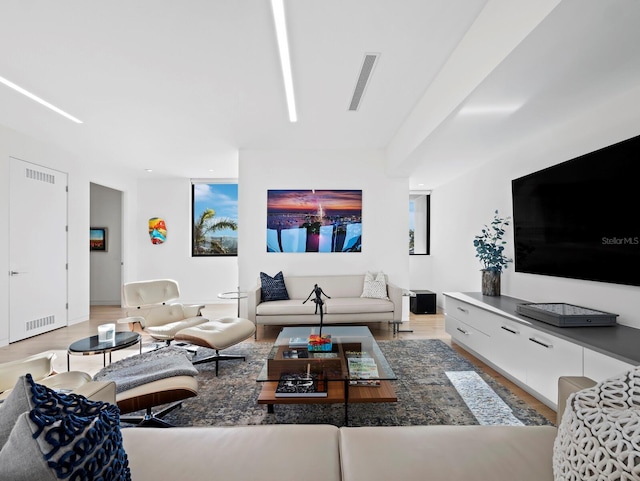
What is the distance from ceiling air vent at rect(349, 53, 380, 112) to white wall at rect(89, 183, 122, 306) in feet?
19.5

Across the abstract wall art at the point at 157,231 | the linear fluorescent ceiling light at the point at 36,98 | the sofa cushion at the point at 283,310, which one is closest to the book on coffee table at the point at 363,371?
the sofa cushion at the point at 283,310

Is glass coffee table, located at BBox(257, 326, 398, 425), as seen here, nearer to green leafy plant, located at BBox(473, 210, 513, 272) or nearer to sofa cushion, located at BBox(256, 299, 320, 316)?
sofa cushion, located at BBox(256, 299, 320, 316)

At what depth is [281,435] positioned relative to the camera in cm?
131

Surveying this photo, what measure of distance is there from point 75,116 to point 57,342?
2946 mm

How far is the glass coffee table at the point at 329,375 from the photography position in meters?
2.18

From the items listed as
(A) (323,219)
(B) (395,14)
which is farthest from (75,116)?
(B) (395,14)

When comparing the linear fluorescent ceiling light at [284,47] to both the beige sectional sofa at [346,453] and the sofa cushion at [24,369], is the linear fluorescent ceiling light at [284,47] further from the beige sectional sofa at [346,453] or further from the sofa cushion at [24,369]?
the sofa cushion at [24,369]

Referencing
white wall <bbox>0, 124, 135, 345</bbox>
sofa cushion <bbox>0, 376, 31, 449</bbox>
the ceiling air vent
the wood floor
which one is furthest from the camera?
white wall <bbox>0, 124, 135, 345</bbox>

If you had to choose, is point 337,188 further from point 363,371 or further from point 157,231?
point 157,231

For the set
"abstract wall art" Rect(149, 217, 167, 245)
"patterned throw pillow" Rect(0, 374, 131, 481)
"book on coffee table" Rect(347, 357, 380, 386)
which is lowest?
"book on coffee table" Rect(347, 357, 380, 386)

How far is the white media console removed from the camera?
6.50ft

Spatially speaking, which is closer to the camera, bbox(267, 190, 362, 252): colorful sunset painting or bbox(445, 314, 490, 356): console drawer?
bbox(445, 314, 490, 356): console drawer

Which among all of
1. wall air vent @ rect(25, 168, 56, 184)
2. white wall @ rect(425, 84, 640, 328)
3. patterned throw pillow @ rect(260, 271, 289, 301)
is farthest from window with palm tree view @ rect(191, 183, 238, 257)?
white wall @ rect(425, 84, 640, 328)

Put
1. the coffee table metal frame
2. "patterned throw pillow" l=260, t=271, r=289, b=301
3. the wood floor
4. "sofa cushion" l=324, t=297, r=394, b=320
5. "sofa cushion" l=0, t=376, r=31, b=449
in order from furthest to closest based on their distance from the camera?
1. "patterned throw pillow" l=260, t=271, r=289, b=301
2. "sofa cushion" l=324, t=297, r=394, b=320
3. the wood floor
4. the coffee table metal frame
5. "sofa cushion" l=0, t=376, r=31, b=449
